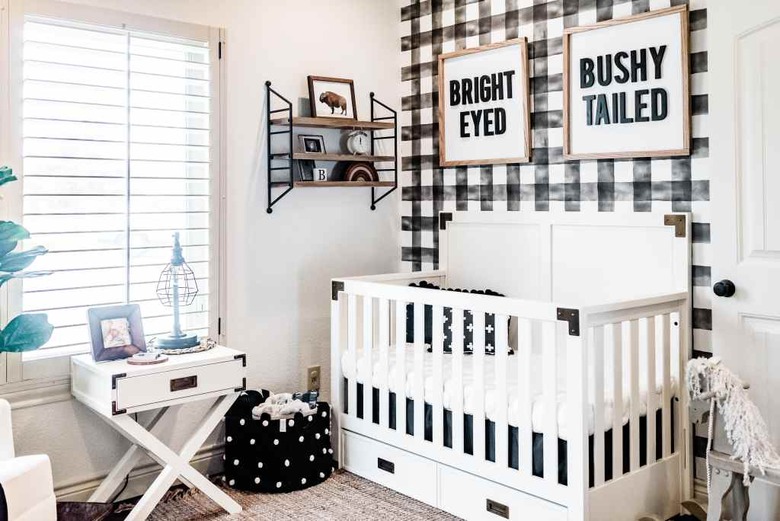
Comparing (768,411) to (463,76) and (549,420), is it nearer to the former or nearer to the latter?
(549,420)

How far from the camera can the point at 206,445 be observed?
3.36 meters

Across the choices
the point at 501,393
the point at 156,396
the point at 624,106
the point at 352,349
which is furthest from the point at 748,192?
the point at 156,396

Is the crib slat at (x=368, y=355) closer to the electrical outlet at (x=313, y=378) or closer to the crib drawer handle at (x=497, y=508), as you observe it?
the electrical outlet at (x=313, y=378)

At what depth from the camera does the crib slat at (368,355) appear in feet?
10.6

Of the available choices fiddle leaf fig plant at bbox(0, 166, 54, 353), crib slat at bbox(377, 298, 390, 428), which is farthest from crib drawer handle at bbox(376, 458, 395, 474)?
fiddle leaf fig plant at bbox(0, 166, 54, 353)

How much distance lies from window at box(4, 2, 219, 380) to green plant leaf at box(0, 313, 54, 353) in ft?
1.23

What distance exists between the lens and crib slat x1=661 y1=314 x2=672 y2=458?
274 cm

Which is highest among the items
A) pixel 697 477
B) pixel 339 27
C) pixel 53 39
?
pixel 339 27

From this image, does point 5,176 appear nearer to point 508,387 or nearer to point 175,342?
point 175,342

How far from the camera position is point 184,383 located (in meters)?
2.79

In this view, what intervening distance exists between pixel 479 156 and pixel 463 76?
394 millimetres

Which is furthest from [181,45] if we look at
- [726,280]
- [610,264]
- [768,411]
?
[768,411]

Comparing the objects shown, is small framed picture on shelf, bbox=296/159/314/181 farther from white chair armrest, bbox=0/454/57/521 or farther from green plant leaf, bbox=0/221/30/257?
white chair armrest, bbox=0/454/57/521

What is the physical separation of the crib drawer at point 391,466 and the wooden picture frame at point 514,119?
136 cm
